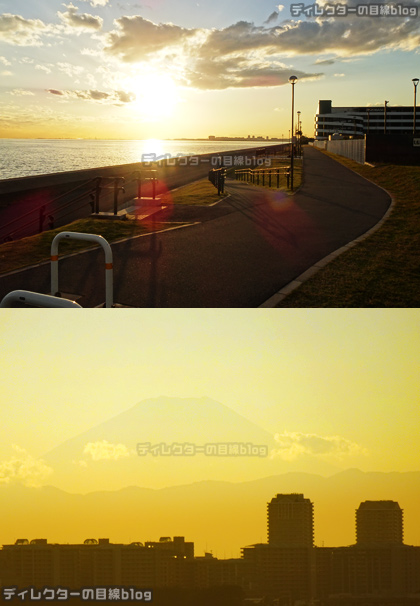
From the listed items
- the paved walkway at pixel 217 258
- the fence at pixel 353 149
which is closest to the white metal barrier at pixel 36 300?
the paved walkway at pixel 217 258

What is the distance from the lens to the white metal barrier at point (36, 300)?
6090 millimetres

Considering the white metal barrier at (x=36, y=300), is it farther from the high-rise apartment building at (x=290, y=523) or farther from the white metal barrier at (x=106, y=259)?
the high-rise apartment building at (x=290, y=523)

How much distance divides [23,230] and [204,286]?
11.7m

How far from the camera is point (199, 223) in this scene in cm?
1575

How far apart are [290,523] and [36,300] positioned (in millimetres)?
7323

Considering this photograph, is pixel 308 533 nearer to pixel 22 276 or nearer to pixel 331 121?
pixel 22 276

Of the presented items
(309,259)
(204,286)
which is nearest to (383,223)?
(309,259)

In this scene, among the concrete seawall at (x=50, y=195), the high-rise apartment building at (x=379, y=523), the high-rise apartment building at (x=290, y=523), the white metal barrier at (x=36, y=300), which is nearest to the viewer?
the white metal barrier at (x=36, y=300)

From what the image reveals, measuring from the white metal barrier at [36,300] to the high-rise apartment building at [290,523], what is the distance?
674 centimetres

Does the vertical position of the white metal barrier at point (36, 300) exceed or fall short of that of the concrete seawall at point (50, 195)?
it falls short

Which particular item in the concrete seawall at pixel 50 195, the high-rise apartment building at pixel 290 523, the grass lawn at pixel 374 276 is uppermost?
the concrete seawall at pixel 50 195

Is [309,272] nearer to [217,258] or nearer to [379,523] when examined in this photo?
[217,258]

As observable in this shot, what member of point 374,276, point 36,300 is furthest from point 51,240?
point 36,300

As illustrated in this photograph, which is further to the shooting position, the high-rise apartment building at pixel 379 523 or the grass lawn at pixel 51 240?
the grass lawn at pixel 51 240
